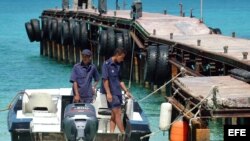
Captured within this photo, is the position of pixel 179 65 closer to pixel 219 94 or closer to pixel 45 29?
pixel 219 94

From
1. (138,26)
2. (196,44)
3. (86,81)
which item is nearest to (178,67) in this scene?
(196,44)

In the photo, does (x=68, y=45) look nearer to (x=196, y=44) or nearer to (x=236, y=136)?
(x=196, y=44)

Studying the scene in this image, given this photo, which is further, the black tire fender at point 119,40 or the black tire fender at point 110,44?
the black tire fender at point 110,44

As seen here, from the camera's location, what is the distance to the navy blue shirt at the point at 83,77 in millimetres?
13094

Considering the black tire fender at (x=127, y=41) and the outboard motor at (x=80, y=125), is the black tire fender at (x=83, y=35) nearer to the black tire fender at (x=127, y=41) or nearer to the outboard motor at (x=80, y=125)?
the black tire fender at (x=127, y=41)

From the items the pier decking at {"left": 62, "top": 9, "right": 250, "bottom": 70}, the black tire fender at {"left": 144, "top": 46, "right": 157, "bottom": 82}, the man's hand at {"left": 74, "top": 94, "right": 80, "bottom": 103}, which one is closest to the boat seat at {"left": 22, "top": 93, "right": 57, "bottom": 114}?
the man's hand at {"left": 74, "top": 94, "right": 80, "bottom": 103}

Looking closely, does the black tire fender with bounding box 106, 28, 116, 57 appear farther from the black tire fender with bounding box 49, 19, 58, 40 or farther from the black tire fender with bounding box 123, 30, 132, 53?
the black tire fender with bounding box 49, 19, 58, 40

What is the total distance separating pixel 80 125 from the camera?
11281 millimetres

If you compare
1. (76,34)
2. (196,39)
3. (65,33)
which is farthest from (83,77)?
(65,33)

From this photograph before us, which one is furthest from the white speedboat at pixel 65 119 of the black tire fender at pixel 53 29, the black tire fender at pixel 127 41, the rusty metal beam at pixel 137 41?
the black tire fender at pixel 53 29

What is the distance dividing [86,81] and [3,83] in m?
20.3

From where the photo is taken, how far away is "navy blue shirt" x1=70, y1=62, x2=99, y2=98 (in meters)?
13.1

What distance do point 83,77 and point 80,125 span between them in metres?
2.00

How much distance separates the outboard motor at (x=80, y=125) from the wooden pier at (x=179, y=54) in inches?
68.5
